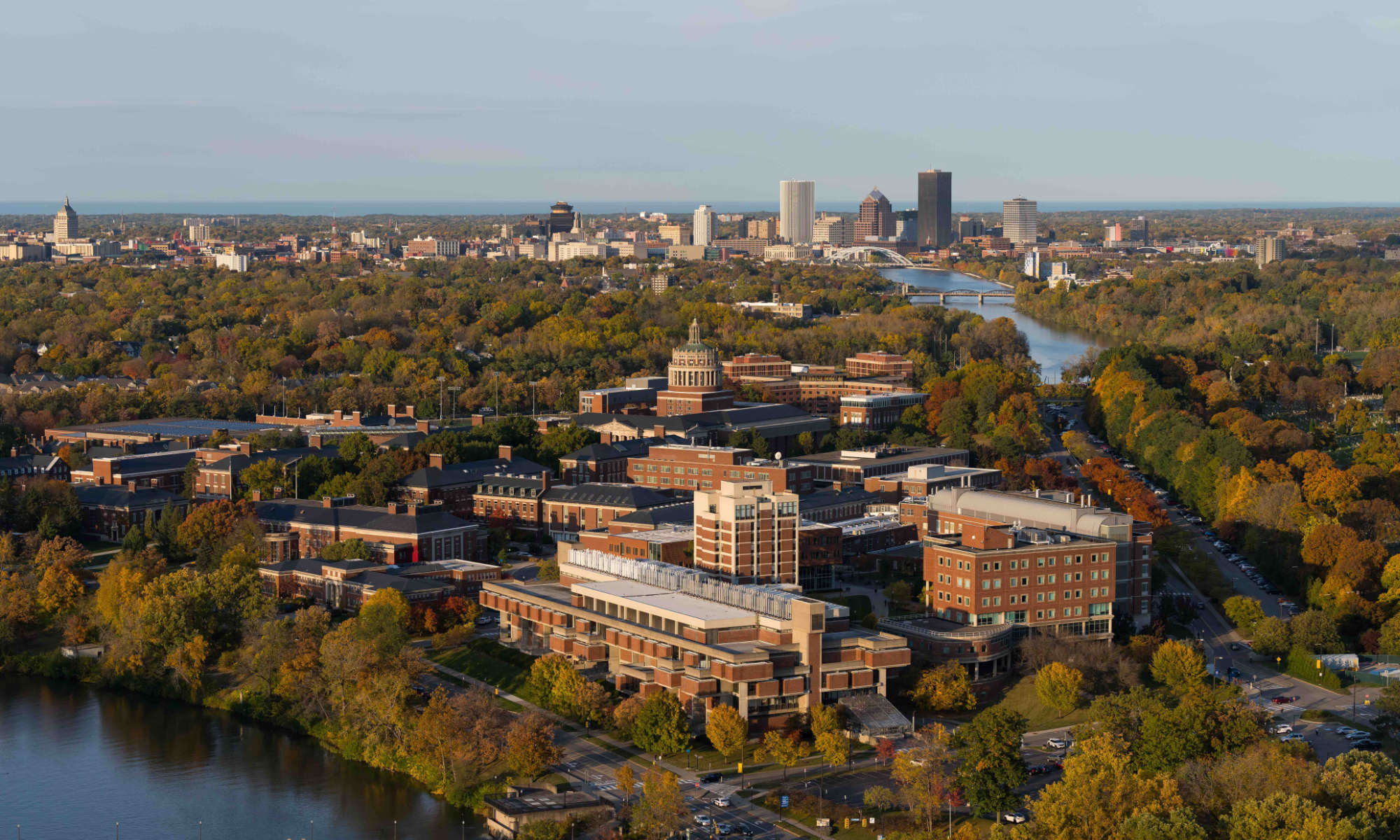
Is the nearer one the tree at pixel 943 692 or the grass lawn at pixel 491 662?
the tree at pixel 943 692

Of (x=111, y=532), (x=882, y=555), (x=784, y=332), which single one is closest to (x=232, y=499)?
(x=111, y=532)

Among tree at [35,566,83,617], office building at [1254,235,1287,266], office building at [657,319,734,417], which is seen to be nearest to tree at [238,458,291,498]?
tree at [35,566,83,617]

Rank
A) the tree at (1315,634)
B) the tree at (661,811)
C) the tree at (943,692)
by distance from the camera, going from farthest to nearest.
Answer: the tree at (1315,634)
the tree at (943,692)
the tree at (661,811)

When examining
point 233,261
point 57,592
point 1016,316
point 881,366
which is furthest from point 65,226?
point 57,592

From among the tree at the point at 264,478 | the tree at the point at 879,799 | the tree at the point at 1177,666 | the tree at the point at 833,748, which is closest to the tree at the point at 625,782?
the tree at the point at 833,748

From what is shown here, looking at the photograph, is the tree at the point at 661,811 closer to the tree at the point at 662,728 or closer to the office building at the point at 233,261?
the tree at the point at 662,728

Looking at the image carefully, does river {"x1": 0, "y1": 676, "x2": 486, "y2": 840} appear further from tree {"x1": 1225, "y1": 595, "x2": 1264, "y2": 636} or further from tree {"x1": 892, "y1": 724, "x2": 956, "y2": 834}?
tree {"x1": 1225, "y1": 595, "x2": 1264, "y2": 636}

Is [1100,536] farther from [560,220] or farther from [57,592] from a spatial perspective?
[560,220]
